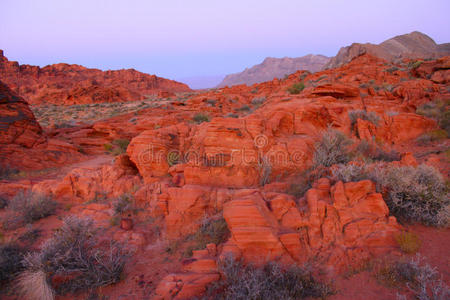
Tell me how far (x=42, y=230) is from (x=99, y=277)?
10.6ft

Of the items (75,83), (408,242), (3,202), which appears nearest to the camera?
(408,242)

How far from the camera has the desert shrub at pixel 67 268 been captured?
3.34 m

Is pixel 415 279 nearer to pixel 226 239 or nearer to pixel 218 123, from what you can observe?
pixel 226 239

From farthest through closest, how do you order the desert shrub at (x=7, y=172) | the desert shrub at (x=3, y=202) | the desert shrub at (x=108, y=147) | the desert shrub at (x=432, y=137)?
1. the desert shrub at (x=108, y=147)
2. the desert shrub at (x=7, y=172)
3. the desert shrub at (x=432, y=137)
4. the desert shrub at (x=3, y=202)

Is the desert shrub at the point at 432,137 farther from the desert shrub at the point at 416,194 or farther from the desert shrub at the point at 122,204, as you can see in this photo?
the desert shrub at the point at 122,204

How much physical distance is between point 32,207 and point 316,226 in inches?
284

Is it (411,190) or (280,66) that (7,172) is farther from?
(280,66)

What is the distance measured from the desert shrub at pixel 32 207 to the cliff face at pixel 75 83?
33.4 metres

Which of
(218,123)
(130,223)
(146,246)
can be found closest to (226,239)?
(146,246)

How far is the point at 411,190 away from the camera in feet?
12.4

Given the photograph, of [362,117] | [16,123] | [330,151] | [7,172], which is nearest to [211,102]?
[16,123]

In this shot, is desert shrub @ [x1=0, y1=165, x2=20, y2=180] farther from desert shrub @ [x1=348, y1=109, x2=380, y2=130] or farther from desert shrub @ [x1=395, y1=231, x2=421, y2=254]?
desert shrub @ [x1=348, y1=109, x2=380, y2=130]

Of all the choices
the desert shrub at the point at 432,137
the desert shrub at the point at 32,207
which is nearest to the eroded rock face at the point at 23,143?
the desert shrub at the point at 32,207

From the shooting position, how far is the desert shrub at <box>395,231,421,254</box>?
10.3 feet
